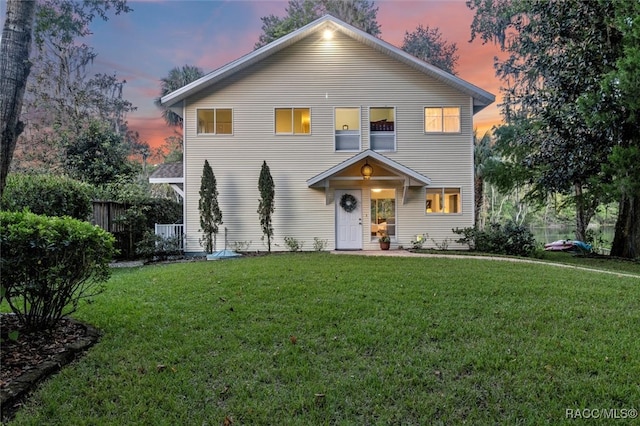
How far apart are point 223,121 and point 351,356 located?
1088 cm

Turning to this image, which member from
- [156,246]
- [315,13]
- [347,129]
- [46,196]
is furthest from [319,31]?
[315,13]

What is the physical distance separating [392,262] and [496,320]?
4204 millimetres

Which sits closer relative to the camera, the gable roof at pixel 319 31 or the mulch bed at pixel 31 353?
the mulch bed at pixel 31 353

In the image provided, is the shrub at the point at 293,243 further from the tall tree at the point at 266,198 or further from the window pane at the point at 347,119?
the window pane at the point at 347,119

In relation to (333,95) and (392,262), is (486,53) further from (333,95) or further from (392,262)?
(392,262)

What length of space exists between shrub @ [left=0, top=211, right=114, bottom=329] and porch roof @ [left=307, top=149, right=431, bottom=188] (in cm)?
800

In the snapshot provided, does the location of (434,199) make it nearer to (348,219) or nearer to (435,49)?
(348,219)

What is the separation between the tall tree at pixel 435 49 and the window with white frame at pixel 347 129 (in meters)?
18.3

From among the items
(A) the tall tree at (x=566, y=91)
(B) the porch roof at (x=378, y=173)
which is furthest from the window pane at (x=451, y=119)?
(A) the tall tree at (x=566, y=91)

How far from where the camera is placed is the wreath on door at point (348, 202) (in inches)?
496

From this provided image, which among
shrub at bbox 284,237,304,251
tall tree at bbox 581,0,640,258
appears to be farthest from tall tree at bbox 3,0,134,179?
tall tree at bbox 581,0,640,258

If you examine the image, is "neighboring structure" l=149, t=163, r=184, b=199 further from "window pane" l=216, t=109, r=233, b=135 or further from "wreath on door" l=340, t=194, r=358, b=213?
"wreath on door" l=340, t=194, r=358, b=213

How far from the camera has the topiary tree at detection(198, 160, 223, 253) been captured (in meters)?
11.7

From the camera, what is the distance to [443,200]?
12.7 meters
